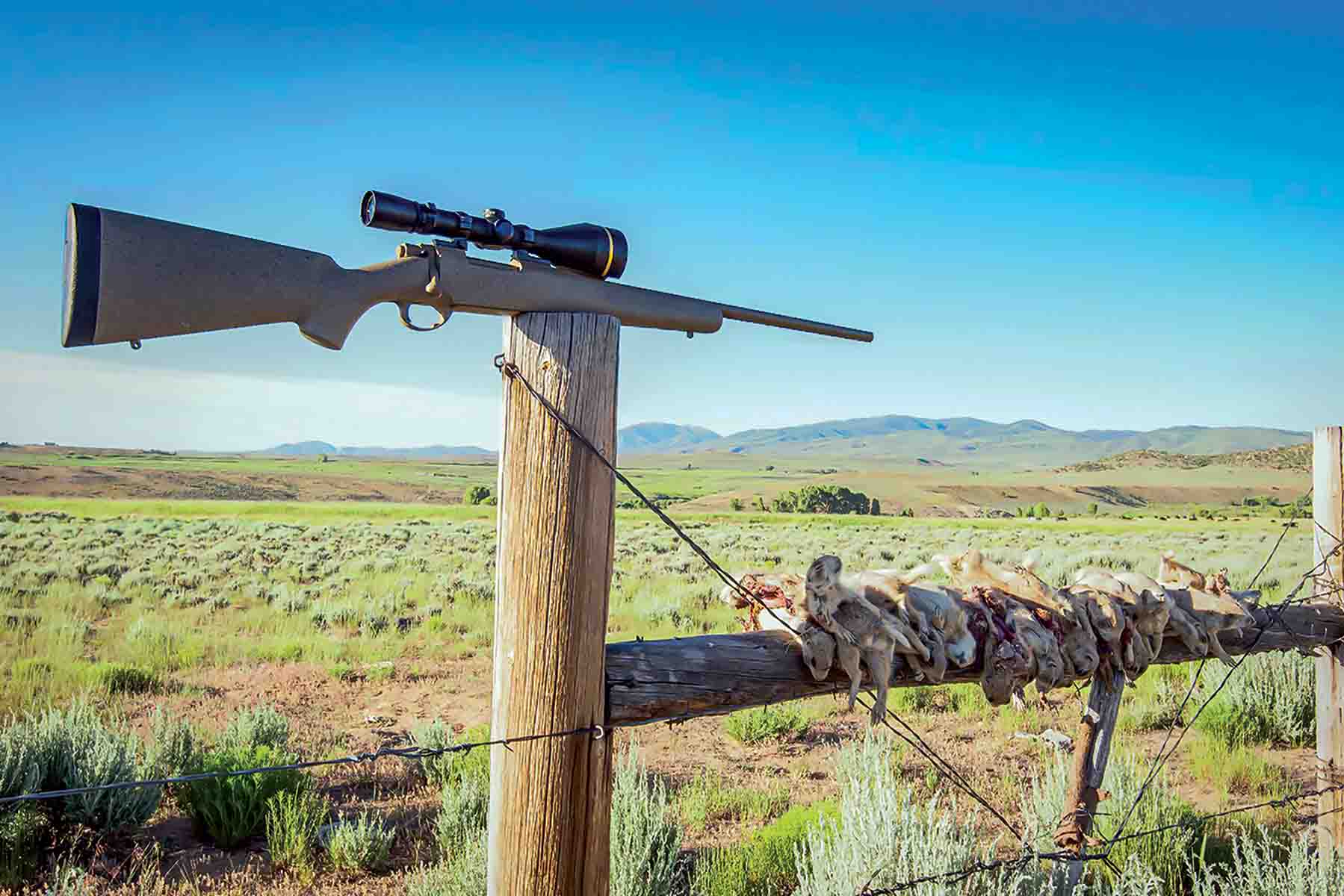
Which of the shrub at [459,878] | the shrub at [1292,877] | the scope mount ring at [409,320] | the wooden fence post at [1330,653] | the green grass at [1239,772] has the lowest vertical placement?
the green grass at [1239,772]

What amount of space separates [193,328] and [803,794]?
238 inches

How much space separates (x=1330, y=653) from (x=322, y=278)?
191 inches

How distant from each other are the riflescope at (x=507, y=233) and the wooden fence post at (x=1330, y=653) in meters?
3.95

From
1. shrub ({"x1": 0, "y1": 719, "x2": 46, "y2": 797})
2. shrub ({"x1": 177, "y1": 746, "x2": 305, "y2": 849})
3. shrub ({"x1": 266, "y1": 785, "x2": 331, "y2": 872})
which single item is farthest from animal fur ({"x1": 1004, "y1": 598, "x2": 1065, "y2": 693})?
shrub ({"x1": 0, "y1": 719, "x2": 46, "y2": 797})

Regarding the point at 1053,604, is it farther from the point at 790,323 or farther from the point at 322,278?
the point at 322,278

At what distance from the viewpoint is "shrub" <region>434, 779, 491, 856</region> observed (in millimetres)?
5068

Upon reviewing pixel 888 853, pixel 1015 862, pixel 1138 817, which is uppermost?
pixel 1015 862

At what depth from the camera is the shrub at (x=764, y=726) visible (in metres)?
7.99

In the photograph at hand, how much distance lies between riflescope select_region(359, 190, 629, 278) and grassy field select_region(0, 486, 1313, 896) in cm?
262

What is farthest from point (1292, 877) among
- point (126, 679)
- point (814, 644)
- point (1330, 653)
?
point (126, 679)

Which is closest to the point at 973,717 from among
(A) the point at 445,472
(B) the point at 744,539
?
(B) the point at 744,539

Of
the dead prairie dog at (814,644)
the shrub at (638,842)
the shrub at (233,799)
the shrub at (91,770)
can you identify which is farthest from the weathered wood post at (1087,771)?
the shrub at (91,770)

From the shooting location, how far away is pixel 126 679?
9602mm

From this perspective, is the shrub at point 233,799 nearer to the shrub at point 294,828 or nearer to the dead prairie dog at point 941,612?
the shrub at point 294,828
